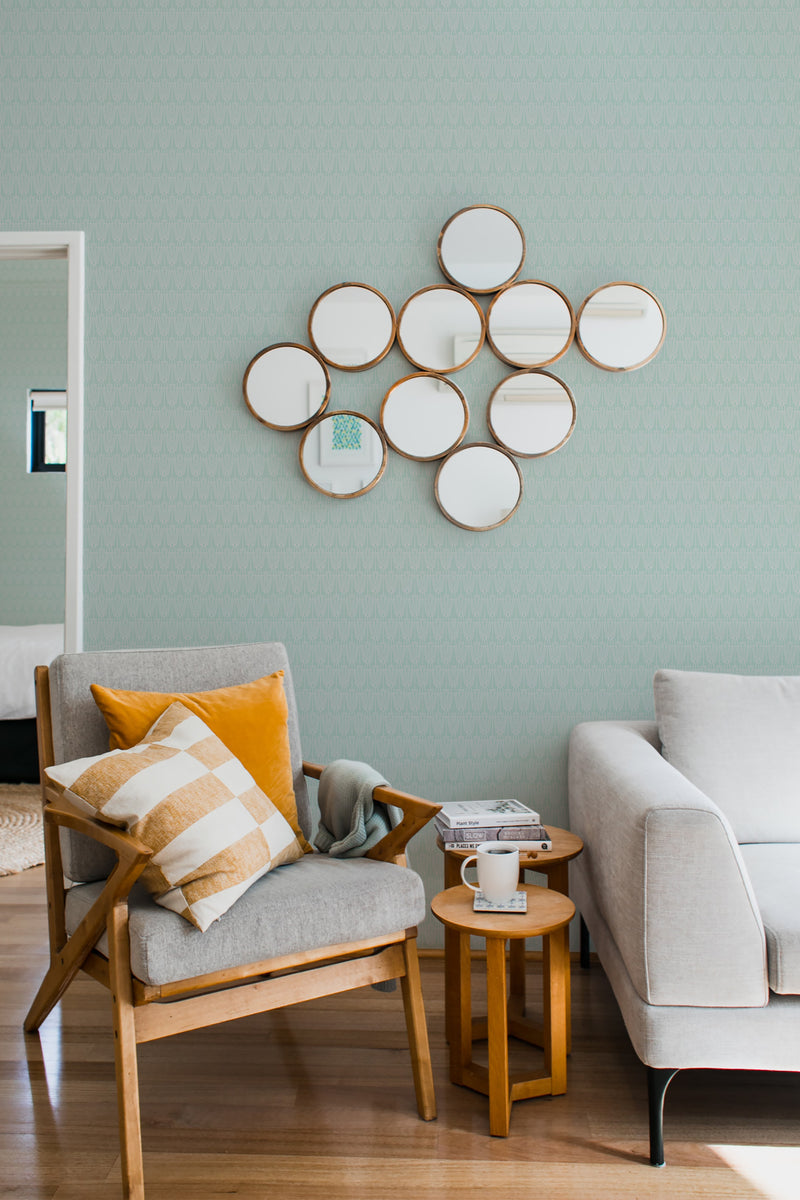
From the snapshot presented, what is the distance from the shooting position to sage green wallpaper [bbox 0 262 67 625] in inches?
229

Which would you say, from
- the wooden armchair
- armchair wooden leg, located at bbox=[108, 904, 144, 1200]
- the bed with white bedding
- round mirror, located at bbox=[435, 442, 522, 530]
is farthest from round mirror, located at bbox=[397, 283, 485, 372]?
the bed with white bedding

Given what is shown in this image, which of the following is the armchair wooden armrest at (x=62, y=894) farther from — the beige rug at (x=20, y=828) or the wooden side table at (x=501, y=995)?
the beige rug at (x=20, y=828)

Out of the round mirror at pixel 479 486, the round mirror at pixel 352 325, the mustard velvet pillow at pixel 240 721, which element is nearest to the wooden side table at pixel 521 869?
the mustard velvet pillow at pixel 240 721

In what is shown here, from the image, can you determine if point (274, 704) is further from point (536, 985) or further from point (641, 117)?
point (641, 117)

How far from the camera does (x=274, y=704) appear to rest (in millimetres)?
2129

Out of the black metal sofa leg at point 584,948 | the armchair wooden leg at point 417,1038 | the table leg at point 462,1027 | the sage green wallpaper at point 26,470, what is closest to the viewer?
the armchair wooden leg at point 417,1038

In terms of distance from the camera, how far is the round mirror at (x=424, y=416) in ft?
8.46

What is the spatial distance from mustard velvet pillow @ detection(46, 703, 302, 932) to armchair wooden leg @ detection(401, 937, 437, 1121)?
1.15 ft

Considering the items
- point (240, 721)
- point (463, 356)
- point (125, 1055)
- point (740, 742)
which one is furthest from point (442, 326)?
point (125, 1055)

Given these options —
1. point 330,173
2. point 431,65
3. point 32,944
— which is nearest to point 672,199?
point 431,65

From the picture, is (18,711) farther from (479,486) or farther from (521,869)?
(521,869)

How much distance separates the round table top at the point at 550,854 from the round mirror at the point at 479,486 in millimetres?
882

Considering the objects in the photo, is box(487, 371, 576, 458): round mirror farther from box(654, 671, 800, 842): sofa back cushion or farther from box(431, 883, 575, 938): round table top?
box(431, 883, 575, 938): round table top

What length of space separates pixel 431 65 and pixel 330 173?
16.3 inches
